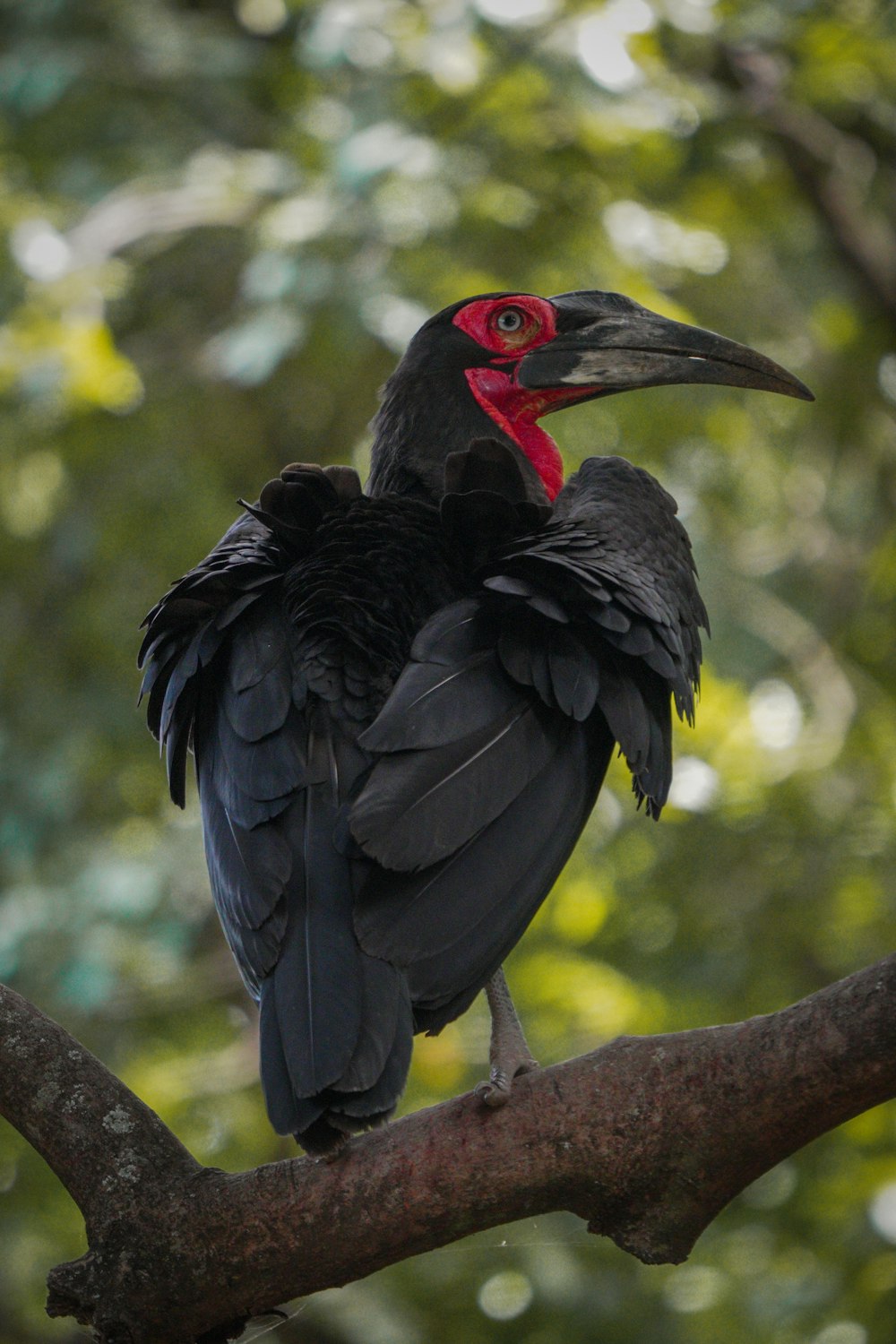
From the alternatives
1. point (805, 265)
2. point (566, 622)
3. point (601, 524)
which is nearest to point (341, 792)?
point (566, 622)

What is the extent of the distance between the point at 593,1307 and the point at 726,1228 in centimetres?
66

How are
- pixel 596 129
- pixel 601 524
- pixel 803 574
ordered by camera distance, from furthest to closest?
pixel 803 574
pixel 596 129
pixel 601 524

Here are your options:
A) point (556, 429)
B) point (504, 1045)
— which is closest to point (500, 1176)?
point (504, 1045)

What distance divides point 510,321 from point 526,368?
15 centimetres

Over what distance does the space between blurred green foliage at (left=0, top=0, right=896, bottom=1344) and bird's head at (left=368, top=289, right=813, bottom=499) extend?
1.79 meters

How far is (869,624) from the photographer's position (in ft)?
25.3

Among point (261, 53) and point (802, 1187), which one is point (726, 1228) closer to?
point (802, 1187)

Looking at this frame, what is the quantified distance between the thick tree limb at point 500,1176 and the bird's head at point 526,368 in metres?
1.81

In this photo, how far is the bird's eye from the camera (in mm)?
4355

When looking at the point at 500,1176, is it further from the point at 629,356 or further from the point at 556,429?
the point at 556,429

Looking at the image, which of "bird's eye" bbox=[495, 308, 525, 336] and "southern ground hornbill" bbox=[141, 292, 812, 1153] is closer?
"southern ground hornbill" bbox=[141, 292, 812, 1153]

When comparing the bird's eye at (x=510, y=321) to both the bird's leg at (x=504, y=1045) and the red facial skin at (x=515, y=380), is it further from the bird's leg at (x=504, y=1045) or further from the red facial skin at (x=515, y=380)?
the bird's leg at (x=504, y=1045)

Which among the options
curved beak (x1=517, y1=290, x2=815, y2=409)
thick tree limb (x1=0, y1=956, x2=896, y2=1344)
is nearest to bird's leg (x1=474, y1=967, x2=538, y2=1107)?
thick tree limb (x1=0, y1=956, x2=896, y2=1344)

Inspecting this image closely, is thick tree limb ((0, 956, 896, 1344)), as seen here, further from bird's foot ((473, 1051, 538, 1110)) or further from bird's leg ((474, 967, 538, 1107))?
bird's leg ((474, 967, 538, 1107))
